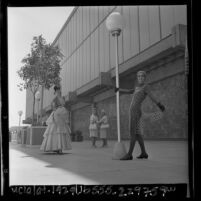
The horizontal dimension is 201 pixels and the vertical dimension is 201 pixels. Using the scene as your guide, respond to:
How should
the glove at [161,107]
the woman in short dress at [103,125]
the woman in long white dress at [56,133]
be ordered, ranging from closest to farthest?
1. the glove at [161,107]
2. the woman in short dress at [103,125]
3. the woman in long white dress at [56,133]

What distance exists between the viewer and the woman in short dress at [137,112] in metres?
2.80

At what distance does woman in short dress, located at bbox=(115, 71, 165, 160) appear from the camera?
280 centimetres

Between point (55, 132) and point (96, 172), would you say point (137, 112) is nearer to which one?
point (96, 172)

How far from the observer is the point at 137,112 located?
123 inches

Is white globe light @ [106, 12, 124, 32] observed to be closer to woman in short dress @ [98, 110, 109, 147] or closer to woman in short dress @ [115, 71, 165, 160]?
woman in short dress @ [115, 71, 165, 160]

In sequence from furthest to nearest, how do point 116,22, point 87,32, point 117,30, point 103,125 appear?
point 103,125 < point 117,30 < point 116,22 < point 87,32

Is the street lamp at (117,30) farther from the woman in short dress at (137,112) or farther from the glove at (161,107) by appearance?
the glove at (161,107)

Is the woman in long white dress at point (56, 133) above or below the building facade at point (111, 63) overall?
below

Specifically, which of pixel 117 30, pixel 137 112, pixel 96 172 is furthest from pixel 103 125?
pixel 96 172

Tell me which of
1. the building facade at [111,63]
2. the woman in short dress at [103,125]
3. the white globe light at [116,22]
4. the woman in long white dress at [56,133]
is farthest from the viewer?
the woman in long white dress at [56,133]

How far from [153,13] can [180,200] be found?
4.66 feet

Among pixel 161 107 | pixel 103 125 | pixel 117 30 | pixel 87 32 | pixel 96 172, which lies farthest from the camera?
pixel 103 125

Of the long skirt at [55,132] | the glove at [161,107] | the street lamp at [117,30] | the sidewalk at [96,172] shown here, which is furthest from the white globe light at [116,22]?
the sidewalk at [96,172]
